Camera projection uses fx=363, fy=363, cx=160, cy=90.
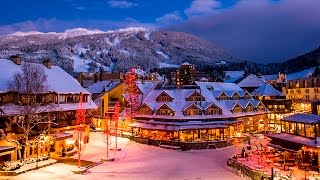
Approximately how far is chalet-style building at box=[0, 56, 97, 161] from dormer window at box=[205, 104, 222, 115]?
18445 mm

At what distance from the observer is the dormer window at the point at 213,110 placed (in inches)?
2279

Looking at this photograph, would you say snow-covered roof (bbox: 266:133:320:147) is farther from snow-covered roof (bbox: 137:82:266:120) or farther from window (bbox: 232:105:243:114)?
window (bbox: 232:105:243:114)

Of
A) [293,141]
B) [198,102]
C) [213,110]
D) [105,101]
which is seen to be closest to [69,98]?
[198,102]

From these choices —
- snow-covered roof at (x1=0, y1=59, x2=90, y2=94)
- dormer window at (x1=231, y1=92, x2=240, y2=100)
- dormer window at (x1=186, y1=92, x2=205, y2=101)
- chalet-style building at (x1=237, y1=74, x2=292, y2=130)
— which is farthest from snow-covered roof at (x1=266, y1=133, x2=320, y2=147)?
chalet-style building at (x1=237, y1=74, x2=292, y2=130)

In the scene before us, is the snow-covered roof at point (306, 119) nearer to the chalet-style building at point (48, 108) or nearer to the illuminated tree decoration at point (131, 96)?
the chalet-style building at point (48, 108)

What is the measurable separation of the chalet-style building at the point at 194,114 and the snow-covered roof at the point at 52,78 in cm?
1302

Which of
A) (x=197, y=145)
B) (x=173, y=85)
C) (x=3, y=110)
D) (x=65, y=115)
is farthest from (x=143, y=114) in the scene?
(x=3, y=110)

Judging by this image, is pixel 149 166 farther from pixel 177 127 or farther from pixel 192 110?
pixel 192 110

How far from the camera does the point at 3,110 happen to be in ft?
126

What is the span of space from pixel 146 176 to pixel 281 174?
12015 mm

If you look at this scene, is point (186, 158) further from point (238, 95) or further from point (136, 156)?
point (238, 95)

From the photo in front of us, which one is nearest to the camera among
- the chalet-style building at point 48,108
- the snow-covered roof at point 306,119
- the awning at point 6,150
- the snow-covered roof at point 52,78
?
the snow-covered roof at point 306,119

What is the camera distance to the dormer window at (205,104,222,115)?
57875mm

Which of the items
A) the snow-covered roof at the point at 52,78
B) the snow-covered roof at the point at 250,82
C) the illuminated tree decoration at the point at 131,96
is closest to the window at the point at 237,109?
the illuminated tree decoration at the point at 131,96
